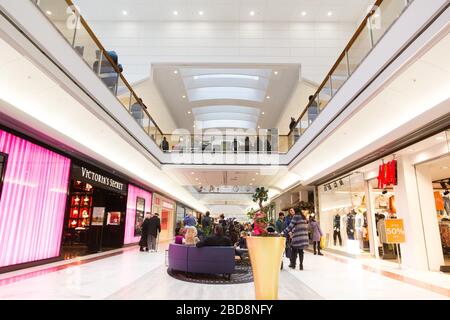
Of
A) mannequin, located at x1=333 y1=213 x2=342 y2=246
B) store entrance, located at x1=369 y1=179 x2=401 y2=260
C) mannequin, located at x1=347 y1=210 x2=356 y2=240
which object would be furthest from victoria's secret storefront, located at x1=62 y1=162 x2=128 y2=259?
store entrance, located at x1=369 y1=179 x2=401 y2=260

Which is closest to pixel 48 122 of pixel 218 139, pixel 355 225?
pixel 218 139

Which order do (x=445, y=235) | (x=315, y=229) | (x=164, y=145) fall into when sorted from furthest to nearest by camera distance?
(x=164, y=145), (x=315, y=229), (x=445, y=235)

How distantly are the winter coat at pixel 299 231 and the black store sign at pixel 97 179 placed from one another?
5764 millimetres

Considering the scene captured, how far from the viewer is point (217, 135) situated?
13055 millimetres

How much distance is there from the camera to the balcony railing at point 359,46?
457cm

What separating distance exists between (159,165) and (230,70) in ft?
19.7

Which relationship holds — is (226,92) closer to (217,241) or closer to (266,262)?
(217,241)

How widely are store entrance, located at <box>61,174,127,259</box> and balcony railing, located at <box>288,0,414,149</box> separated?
7947mm

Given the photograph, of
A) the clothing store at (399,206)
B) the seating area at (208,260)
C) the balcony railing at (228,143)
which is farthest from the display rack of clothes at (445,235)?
the seating area at (208,260)

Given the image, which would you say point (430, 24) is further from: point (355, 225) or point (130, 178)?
point (130, 178)

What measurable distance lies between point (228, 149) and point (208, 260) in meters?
8.07

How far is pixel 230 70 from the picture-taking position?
46.2 ft

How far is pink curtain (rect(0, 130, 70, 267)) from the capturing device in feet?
17.5

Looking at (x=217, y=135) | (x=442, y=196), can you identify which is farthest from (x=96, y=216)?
(x=442, y=196)
